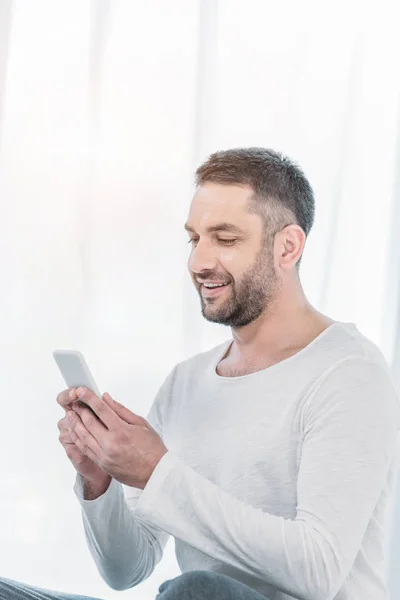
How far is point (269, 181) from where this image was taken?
49.8 inches

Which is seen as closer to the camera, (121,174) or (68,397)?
(68,397)

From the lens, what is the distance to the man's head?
1230 millimetres

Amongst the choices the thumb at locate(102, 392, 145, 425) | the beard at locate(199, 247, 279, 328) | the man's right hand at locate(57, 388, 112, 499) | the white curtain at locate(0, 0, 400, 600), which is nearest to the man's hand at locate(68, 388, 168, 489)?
the thumb at locate(102, 392, 145, 425)

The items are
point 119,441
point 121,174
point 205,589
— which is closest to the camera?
point 205,589

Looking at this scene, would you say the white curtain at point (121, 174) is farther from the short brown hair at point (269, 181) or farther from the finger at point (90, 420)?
the finger at point (90, 420)

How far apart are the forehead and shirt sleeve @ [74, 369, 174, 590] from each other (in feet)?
1.26

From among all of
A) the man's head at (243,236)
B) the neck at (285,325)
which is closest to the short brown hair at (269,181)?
the man's head at (243,236)

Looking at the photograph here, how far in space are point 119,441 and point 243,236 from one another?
0.36 meters

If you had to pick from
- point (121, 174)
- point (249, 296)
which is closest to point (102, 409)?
point (249, 296)

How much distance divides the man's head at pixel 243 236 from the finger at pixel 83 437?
0.27 metres

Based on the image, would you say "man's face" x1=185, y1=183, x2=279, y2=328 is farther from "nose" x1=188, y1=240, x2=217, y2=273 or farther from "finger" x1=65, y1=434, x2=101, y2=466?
"finger" x1=65, y1=434, x2=101, y2=466

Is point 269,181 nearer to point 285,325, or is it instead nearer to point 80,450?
point 285,325

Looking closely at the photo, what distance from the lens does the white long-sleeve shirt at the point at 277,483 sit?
3.28 feet

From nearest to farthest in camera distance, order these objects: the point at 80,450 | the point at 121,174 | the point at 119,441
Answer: the point at 119,441, the point at 80,450, the point at 121,174
